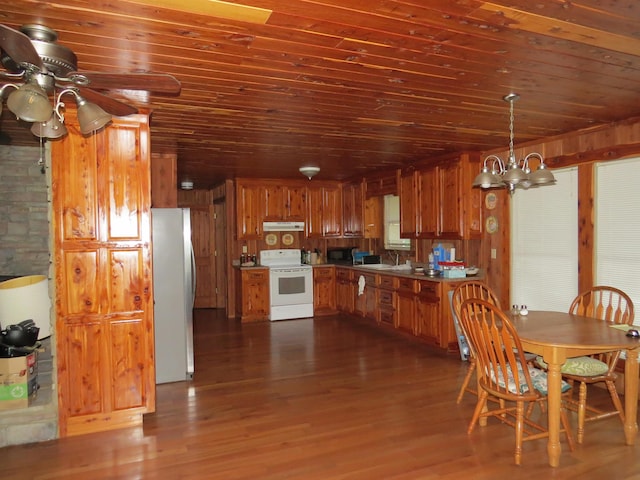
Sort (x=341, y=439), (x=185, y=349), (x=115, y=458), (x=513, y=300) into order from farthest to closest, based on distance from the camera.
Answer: (x=513, y=300), (x=185, y=349), (x=341, y=439), (x=115, y=458)

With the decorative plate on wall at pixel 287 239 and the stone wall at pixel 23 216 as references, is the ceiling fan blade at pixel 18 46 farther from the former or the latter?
the decorative plate on wall at pixel 287 239

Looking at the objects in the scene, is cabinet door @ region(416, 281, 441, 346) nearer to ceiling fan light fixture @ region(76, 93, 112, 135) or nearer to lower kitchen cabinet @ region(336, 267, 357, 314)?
lower kitchen cabinet @ region(336, 267, 357, 314)

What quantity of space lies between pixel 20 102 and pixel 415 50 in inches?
69.8

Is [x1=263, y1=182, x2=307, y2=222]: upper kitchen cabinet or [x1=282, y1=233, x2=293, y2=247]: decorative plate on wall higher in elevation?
[x1=263, y1=182, x2=307, y2=222]: upper kitchen cabinet

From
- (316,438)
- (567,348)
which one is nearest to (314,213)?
(316,438)

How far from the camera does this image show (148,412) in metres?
3.23

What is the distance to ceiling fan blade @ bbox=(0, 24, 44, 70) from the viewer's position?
4.28 ft

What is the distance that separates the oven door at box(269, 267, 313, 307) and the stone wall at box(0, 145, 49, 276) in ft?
10.9

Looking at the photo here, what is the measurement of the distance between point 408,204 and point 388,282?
114 cm

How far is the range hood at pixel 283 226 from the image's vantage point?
7.19m

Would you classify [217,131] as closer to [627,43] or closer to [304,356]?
[304,356]

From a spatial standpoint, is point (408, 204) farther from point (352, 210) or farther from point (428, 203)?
point (352, 210)

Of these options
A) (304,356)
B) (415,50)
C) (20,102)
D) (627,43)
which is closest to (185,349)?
(304,356)

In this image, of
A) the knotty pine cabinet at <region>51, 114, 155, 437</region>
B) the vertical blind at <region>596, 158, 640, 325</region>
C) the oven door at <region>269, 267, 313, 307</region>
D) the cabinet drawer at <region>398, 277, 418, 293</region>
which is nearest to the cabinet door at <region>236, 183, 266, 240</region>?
the oven door at <region>269, 267, 313, 307</region>
